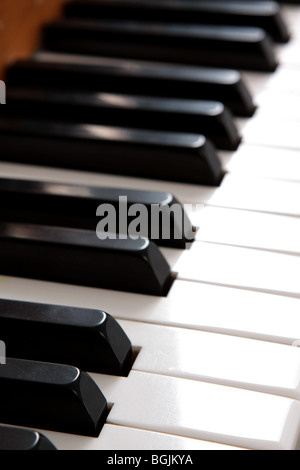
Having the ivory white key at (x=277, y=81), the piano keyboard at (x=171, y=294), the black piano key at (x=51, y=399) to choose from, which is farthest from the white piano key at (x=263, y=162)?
the black piano key at (x=51, y=399)

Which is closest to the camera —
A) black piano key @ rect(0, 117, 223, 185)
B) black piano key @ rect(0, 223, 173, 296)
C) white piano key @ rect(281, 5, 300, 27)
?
black piano key @ rect(0, 223, 173, 296)

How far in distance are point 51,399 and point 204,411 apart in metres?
0.18

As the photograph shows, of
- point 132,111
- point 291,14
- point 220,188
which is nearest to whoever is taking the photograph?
point 220,188

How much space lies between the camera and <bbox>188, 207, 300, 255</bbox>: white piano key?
1.24 meters

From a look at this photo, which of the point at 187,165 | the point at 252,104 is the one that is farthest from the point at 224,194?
the point at 252,104

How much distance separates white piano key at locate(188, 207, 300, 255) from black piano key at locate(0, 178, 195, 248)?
3 centimetres

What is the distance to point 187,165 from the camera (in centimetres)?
139

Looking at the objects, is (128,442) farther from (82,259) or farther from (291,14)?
(291,14)

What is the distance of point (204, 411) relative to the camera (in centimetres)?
94

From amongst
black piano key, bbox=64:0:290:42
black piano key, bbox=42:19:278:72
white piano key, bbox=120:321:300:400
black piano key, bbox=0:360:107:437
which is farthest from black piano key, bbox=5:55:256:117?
black piano key, bbox=0:360:107:437

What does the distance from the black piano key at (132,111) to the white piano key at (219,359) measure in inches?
20.8

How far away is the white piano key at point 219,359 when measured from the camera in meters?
0.99

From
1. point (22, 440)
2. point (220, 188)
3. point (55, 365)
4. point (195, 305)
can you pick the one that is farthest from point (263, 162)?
point (22, 440)

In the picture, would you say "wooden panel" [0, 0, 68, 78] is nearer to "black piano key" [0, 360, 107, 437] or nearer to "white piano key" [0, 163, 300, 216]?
"white piano key" [0, 163, 300, 216]
